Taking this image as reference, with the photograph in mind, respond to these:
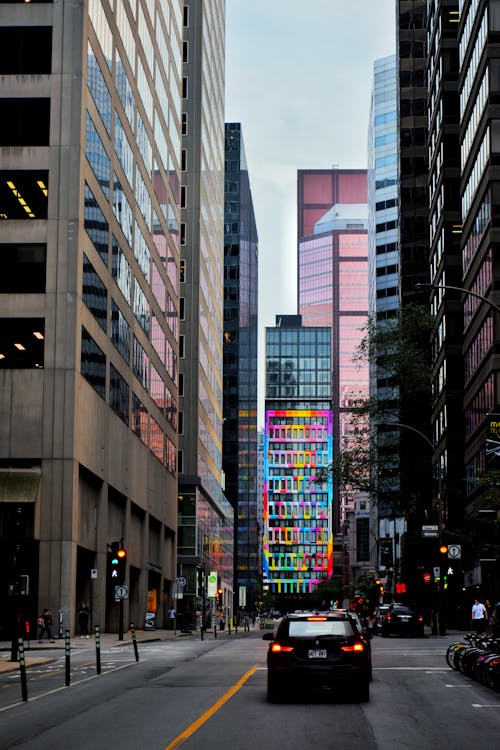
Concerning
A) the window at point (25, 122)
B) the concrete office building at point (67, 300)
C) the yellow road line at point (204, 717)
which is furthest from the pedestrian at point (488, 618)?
the window at point (25, 122)

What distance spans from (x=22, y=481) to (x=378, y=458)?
1208 inches

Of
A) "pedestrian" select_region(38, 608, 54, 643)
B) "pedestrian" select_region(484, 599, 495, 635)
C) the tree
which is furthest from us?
the tree

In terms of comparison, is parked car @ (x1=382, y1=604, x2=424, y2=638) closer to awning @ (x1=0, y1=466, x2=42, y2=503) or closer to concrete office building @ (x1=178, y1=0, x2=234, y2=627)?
awning @ (x1=0, y1=466, x2=42, y2=503)

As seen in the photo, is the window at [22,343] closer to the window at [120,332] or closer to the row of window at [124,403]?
the row of window at [124,403]

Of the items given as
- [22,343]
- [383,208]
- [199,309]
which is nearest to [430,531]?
[22,343]

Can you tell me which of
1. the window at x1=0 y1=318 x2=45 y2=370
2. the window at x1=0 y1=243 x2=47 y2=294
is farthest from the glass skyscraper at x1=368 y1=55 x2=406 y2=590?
the window at x1=0 y1=318 x2=45 y2=370

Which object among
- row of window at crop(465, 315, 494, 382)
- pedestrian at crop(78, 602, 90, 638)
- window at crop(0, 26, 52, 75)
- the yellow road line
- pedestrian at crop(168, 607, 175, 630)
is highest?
window at crop(0, 26, 52, 75)

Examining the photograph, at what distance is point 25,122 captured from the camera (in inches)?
2237

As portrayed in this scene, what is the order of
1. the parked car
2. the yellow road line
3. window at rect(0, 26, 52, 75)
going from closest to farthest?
the yellow road line < the parked car < window at rect(0, 26, 52, 75)

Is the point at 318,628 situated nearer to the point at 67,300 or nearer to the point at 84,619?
the point at 67,300

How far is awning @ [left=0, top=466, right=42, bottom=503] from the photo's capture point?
51.9 meters

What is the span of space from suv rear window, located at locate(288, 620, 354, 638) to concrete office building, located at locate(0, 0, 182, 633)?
82.0ft

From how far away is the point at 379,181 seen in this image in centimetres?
17300

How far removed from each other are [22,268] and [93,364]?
638cm
